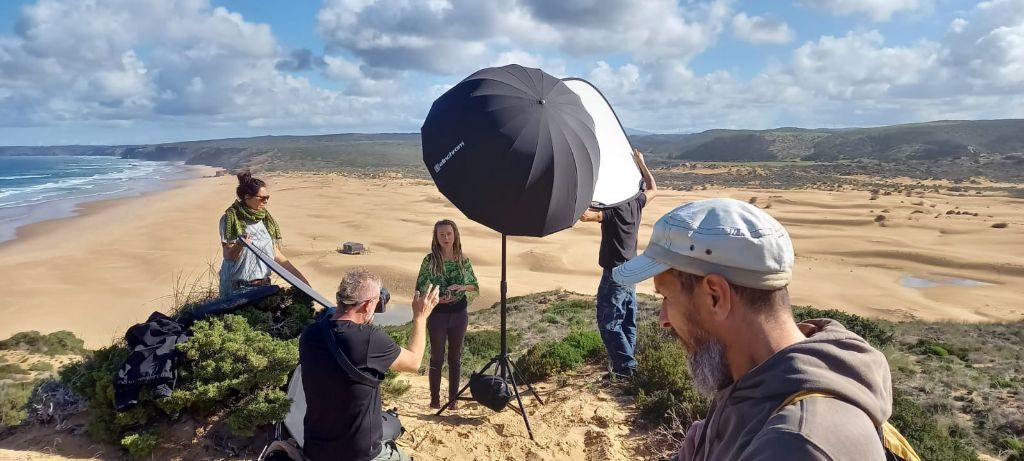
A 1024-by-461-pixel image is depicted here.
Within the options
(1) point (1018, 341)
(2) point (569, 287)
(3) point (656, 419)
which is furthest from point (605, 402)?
(2) point (569, 287)

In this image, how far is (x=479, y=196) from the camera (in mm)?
4191

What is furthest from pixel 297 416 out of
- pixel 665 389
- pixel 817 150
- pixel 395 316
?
pixel 817 150

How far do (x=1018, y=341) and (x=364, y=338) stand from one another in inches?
512

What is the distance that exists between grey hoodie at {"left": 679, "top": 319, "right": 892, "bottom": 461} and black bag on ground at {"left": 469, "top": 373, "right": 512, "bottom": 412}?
148 inches

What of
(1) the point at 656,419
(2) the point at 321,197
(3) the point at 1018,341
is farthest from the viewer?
(2) the point at 321,197

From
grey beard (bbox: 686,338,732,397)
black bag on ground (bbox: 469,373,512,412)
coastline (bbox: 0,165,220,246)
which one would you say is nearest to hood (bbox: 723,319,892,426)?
grey beard (bbox: 686,338,732,397)

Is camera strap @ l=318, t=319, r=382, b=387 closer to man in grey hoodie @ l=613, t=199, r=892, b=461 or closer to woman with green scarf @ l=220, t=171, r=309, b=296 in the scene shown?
man in grey hoodie @ l=613, t=199, r=892, b=461

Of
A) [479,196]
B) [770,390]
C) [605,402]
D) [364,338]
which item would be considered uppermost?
[479,196]

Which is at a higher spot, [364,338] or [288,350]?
[364,338]

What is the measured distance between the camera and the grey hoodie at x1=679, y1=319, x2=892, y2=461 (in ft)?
4.09

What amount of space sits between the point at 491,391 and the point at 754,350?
389 cm

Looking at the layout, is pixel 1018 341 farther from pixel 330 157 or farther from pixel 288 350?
pixel 330 157

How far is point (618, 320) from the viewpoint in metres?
5.91

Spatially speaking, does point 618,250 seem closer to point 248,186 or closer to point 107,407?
point 248,186
